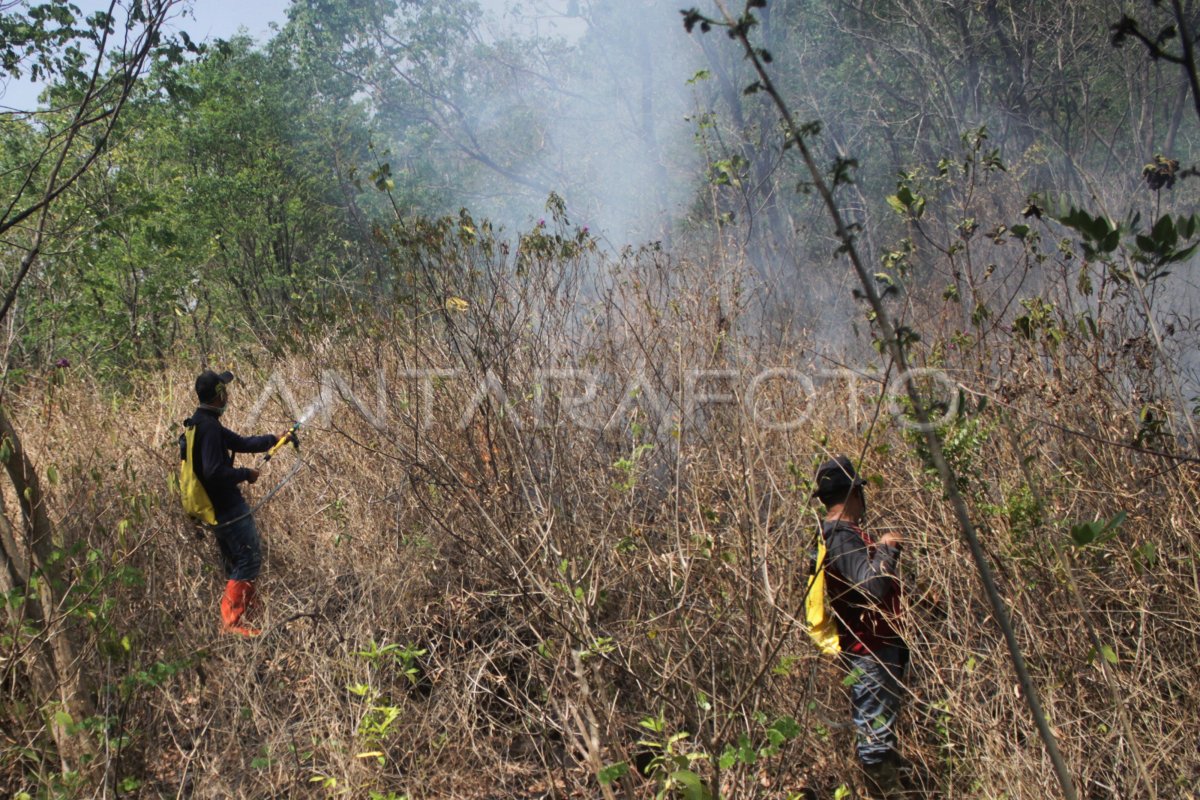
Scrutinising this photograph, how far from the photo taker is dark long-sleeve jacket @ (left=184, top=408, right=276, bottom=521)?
15.7 ft

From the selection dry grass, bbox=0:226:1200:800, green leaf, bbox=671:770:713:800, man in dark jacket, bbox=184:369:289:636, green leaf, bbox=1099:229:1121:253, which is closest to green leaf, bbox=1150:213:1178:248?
green leaf, bbox=1099:229:1121:253

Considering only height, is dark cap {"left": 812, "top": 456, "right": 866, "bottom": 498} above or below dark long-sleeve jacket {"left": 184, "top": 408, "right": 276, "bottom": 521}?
below

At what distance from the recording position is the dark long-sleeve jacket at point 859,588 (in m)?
3.04

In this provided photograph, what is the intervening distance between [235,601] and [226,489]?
611mm

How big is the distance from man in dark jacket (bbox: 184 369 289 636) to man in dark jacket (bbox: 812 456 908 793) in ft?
10.5

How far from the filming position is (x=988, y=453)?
337cm

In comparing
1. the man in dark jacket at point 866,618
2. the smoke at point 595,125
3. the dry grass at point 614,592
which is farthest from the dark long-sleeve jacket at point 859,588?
the smoke at point 595,125

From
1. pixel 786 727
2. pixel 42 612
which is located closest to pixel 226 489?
pixel 42 612

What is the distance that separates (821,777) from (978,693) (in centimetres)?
64

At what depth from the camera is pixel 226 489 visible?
4906 mm

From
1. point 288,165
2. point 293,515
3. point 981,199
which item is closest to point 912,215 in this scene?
point 293,515

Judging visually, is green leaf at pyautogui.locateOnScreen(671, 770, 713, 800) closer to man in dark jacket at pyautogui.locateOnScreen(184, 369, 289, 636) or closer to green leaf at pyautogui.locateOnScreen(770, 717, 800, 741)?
green leaf at pyautogui.locateOnScreen(770, 717, 800, 741)

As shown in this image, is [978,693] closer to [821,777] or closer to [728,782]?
[821,777]

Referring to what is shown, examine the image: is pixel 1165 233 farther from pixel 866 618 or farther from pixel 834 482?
pixel 866 618
